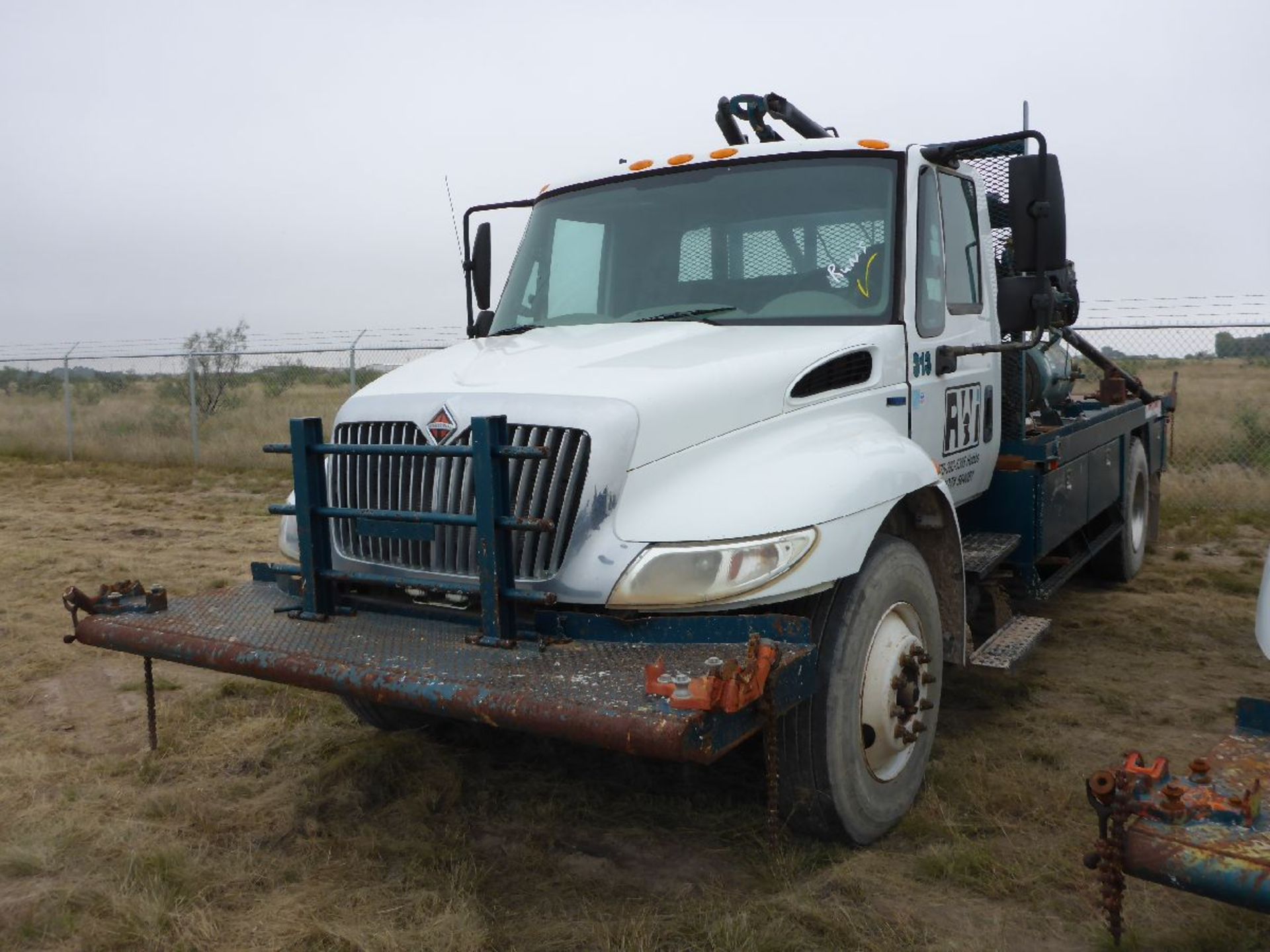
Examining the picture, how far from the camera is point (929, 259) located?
172 inches

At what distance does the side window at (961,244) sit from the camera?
4.60m

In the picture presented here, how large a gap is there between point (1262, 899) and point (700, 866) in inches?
67.7

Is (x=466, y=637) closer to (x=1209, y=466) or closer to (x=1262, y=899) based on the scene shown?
Result: (x=1262, y=899)

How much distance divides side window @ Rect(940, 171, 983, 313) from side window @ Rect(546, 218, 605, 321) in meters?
1.50

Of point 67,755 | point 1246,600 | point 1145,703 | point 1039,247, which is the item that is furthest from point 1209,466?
point 67,755

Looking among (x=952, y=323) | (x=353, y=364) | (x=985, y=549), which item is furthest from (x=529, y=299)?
(x=353, y=364)

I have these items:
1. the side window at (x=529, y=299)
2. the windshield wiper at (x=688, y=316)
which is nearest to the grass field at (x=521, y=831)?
the windshield wiper at (x=688, y=316)

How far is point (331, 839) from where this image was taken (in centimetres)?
369

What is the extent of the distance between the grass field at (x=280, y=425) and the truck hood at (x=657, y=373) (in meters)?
9.12

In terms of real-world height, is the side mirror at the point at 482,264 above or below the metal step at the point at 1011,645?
above

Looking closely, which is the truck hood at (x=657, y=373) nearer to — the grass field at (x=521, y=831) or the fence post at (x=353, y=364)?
the grass field at (x=521, y=831)

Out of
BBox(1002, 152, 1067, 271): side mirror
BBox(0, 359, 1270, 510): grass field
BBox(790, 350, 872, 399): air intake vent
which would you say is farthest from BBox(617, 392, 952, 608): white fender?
BBox(0, 359, 1270, 510): grass field

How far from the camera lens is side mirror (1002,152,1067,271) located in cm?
374

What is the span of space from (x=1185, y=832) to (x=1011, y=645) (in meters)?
2.34
